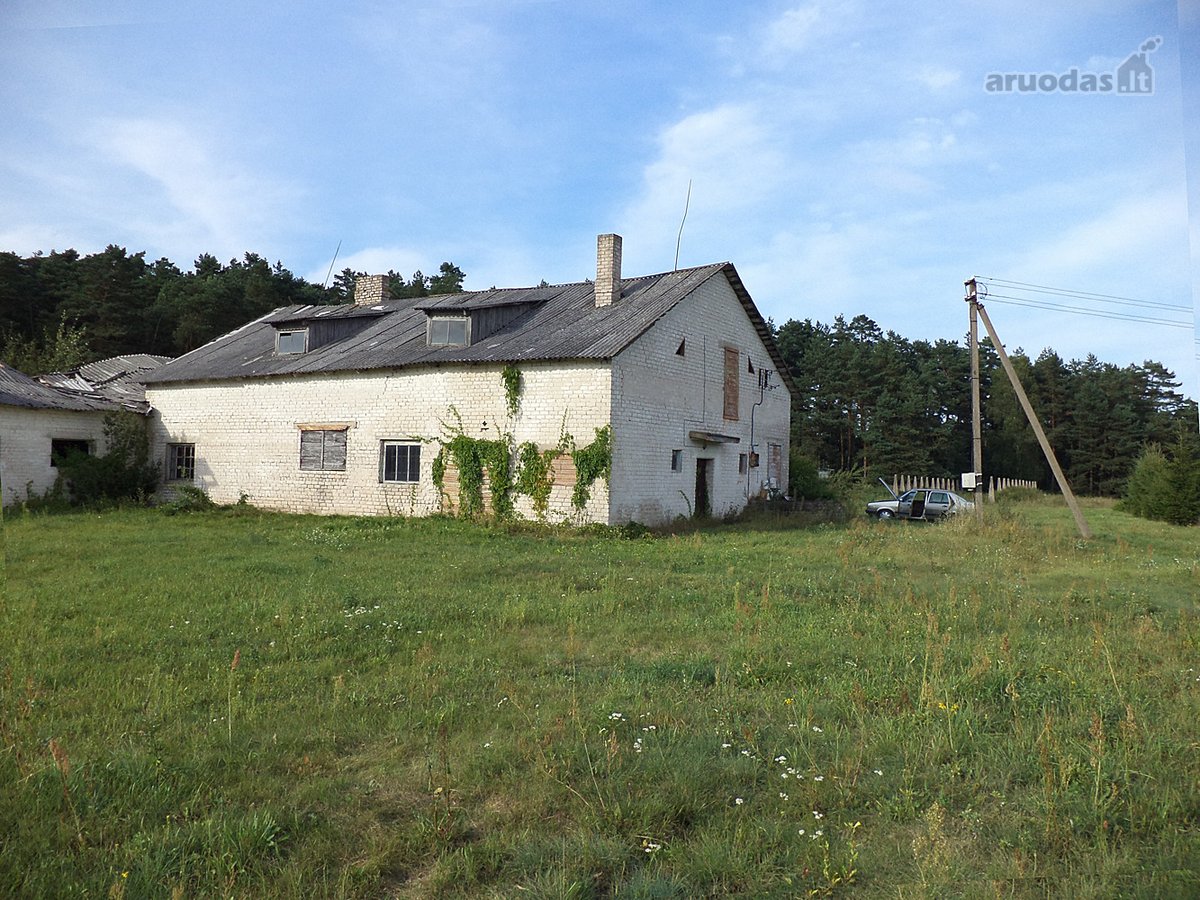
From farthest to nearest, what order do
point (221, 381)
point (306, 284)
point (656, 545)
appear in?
point (306, 284)
point (221, 381)
point (656, 545)

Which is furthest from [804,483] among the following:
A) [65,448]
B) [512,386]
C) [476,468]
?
[65,448]

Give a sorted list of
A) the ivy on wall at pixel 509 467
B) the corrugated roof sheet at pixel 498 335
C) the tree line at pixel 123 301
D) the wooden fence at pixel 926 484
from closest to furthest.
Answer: the tree line at pixel 123 301, the ivy on wall at pixel 509 467, the corrugated roof sheet at pixel 498 335, the wooden fence at pixel 926 484

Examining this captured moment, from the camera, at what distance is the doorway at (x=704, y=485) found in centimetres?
2138

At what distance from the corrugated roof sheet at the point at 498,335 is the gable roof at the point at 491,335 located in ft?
0.11

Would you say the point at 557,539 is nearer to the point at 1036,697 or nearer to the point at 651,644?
the point at 651,644

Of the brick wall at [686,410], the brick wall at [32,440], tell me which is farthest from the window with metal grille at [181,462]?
the brick wall at [686,410]

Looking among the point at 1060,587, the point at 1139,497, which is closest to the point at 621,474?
the point at 1060,587

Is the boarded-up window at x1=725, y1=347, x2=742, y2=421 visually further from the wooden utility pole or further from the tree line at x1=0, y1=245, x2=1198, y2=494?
the tree line at x1=0, y1=245, x2=1198, y2=494

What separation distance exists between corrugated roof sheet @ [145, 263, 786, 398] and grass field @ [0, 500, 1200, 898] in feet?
33.7

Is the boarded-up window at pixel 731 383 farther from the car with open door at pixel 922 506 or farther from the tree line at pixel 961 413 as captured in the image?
the tree line at pixel 961 413

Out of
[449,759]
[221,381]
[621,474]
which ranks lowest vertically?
[449,759]

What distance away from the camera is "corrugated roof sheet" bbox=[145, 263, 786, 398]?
18.8 meters

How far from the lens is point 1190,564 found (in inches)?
521

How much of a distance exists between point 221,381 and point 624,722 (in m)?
22.2
